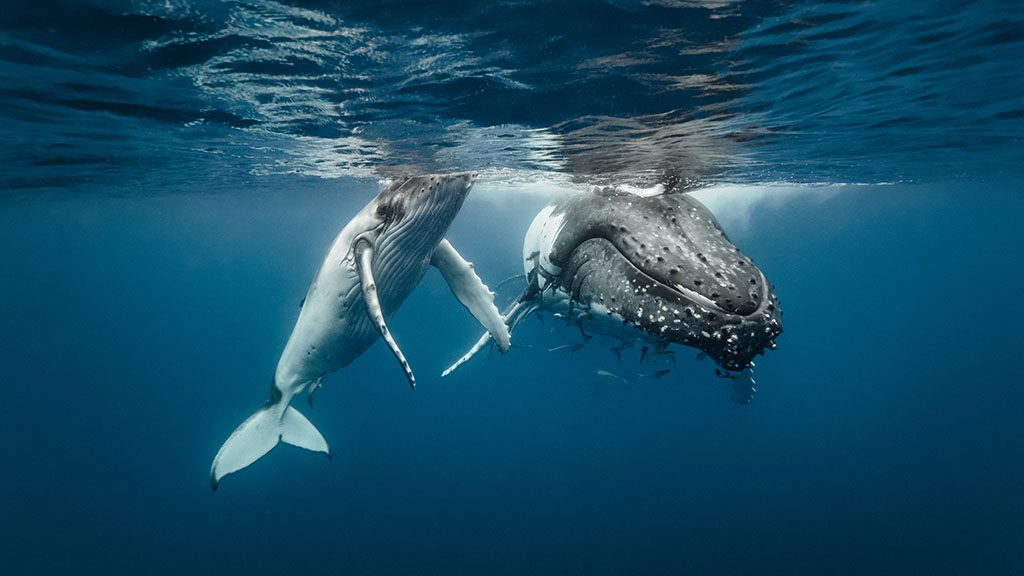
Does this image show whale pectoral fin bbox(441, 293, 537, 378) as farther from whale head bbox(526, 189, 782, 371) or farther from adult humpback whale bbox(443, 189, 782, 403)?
whale head bbox(526, 189, 782, 371)

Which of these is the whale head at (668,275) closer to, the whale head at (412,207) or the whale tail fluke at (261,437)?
the whale head at (412,207)

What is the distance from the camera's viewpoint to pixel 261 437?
31.1 feet

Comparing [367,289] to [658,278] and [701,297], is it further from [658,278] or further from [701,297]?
[701,297]

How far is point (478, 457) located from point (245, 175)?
42.2 meters

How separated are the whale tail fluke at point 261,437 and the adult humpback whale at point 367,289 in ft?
0.06

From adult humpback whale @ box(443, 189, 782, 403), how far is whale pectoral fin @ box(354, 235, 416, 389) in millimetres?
2149

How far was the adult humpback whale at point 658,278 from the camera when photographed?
3.95 m

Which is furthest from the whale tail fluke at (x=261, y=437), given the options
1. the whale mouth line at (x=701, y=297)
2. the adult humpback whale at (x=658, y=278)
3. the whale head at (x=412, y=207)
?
the whale mouth line at (x=701, y=297)

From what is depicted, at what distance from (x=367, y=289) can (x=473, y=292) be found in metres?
2.59

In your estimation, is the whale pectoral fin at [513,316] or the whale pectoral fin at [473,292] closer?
the whale pectoral fin at [473,292]

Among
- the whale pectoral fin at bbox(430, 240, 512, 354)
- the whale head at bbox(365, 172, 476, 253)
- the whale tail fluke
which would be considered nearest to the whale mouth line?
the whale head at bbox(365, 172, 476, 253)

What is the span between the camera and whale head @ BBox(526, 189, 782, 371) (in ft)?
12.9

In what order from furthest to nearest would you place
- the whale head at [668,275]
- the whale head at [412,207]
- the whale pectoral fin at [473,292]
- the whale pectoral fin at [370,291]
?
the whale pectoral fin at [473,292]
the whale head at [412,207]
the whale pectoral fin at [370,291]
the whale head at [668,275]

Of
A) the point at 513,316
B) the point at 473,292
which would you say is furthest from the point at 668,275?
the point at 513,316
